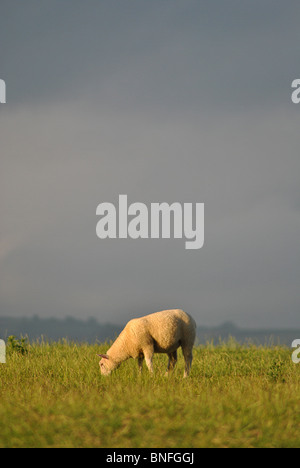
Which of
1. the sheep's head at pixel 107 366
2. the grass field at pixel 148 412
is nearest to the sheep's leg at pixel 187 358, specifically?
the grass field at pixel 148 412

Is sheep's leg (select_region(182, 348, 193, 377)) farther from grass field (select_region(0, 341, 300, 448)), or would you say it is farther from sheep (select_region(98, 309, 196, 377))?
grass field (select_region(0, 341, 300, 448))

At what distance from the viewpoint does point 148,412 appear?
8523mm

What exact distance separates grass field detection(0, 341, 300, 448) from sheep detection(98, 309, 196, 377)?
0.38 meters

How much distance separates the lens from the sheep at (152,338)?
12.3 m

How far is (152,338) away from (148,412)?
3.92 metres

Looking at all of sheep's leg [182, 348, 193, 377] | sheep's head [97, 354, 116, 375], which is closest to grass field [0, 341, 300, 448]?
sheep's head [97, 354, 116, 375]

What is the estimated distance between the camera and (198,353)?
57.0ft

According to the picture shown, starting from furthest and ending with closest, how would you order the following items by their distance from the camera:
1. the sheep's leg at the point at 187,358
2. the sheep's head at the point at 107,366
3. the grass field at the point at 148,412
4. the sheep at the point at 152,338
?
the sheep's head at the point at 107,366 → the sheep's leg at the point at 187,358 → the sheep at the point at 152,338 → the grass field at the point at 148,412

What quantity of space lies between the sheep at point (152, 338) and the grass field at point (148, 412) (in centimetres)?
38

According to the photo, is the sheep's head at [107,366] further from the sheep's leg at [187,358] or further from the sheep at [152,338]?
the sheep's leg at [187,358]

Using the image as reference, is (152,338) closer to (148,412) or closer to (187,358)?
(187,358)

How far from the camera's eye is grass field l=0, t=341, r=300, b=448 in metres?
7.48
